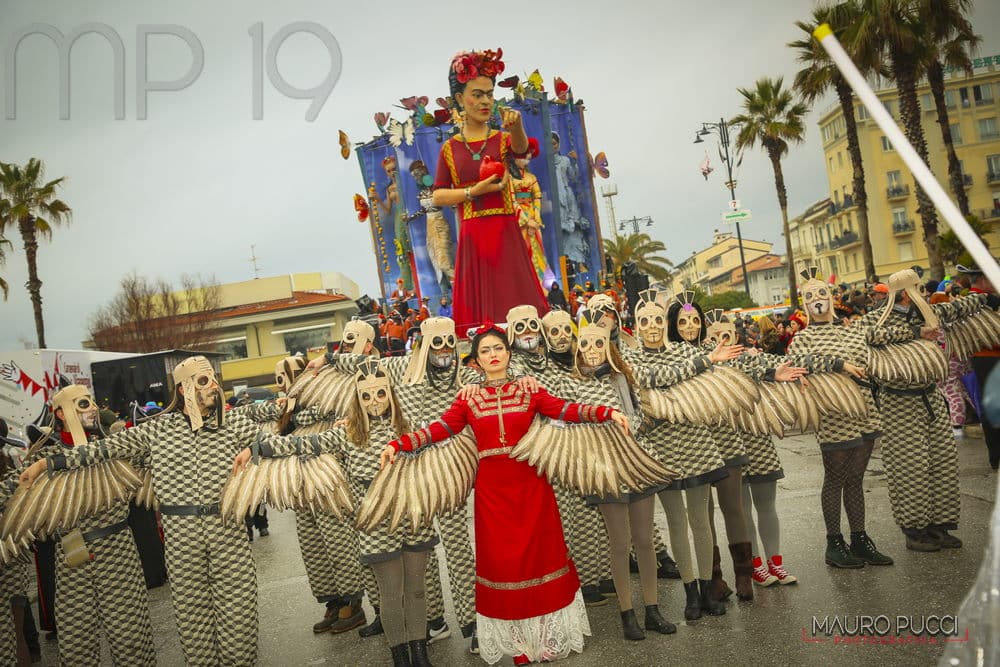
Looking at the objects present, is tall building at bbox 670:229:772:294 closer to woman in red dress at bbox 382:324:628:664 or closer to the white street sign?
the white street sign

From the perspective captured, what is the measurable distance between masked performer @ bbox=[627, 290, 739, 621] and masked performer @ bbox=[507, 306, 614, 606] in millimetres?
522

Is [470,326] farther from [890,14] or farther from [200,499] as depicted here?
[890,14]

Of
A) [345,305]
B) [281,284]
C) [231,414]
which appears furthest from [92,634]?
[281,284]

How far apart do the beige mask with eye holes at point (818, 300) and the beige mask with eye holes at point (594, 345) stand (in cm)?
184

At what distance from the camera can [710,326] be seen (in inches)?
250

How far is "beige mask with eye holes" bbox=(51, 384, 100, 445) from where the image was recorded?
17.8 ft

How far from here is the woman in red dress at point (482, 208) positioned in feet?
20.8

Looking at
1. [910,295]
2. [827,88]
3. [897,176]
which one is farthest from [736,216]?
[897,176]

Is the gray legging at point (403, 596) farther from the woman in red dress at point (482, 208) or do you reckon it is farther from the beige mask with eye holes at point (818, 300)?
the beige mask with eye holes at point (818, 300)

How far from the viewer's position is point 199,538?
513cm

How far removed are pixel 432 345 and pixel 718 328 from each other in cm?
235

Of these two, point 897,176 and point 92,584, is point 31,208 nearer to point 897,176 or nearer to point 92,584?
point 92,584

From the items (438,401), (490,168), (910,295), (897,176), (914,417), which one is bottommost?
(914,417)

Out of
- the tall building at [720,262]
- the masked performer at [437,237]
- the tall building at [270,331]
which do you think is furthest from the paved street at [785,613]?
the tall building at [720,262]
